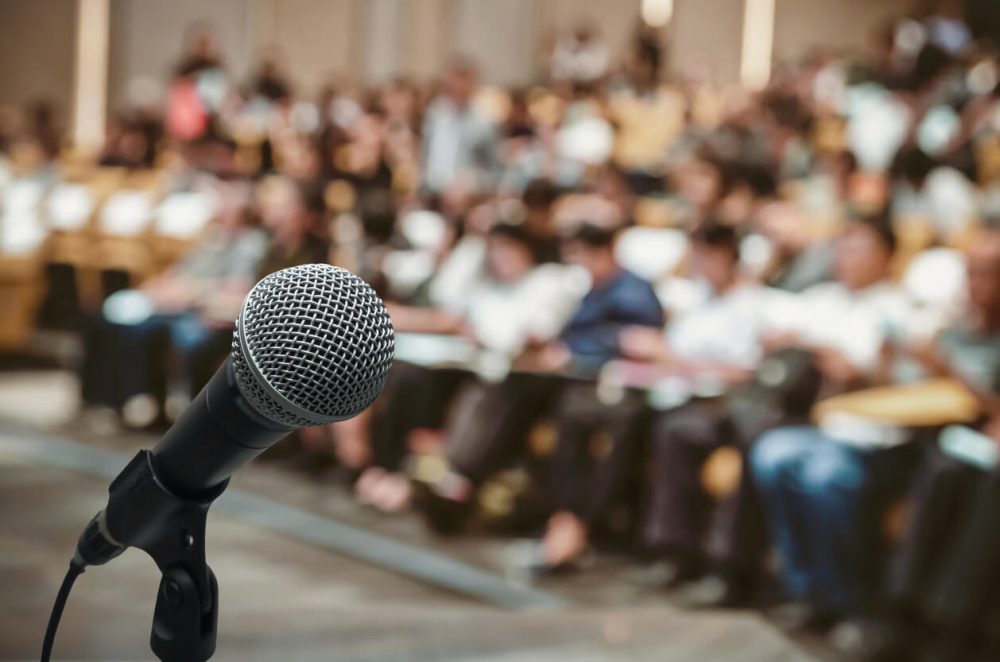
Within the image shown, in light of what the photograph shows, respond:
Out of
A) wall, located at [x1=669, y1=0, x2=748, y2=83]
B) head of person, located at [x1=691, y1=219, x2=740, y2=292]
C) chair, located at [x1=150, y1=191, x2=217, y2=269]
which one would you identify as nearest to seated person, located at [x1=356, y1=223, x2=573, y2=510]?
head of person, located at [x1=691, y1=219, x2=740, y2=292]

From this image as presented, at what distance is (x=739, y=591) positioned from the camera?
312 cm

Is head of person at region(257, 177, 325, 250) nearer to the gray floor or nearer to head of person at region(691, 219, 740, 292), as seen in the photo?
the gray floor

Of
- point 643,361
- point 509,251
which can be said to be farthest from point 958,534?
point 509,251

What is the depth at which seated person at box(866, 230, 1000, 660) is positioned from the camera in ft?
8.29

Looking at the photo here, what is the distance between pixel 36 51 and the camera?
9414 mm

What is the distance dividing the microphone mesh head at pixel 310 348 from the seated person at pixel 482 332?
119 inches

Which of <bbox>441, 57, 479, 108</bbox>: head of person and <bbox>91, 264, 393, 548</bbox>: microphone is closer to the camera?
<bbox>91, 264, 393, 548</bbox>: microphone

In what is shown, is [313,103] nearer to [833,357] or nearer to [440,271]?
[440,271]

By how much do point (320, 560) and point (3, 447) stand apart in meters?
1.68

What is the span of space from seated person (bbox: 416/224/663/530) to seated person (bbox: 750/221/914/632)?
1.92 feet

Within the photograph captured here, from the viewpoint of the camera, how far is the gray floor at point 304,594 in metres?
1.49

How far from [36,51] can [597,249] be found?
23.5 feet

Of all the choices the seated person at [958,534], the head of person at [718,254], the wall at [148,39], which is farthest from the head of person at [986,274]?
the wall at [148,39]

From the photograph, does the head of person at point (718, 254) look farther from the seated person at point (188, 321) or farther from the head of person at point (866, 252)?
the seated person at point (188, 321)
